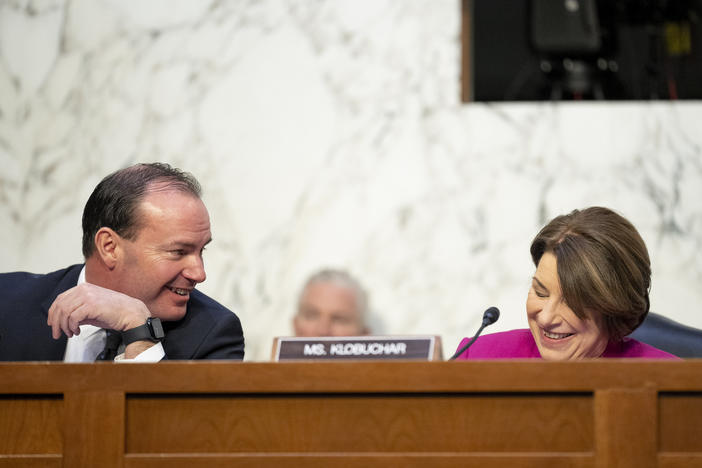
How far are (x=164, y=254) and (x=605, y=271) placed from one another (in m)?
1.00

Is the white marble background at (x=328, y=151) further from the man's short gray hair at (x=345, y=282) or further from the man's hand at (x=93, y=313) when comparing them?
the man's hand at (x=93, y=313)

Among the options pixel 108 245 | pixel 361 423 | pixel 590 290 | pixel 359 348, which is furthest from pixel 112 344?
pixel 590 290

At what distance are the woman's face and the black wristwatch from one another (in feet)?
2.74

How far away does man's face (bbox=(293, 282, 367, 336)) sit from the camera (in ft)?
11.5

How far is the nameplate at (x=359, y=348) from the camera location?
153cm

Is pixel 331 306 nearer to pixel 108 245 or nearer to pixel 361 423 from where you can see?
pixel 108 245

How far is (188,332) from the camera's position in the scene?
7.23ft

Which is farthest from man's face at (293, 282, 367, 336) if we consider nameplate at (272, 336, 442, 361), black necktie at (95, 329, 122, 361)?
nameplate at (272, 336, 442, 361)

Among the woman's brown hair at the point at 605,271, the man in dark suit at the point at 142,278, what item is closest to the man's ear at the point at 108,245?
the man in dark suit at the point at 142,278

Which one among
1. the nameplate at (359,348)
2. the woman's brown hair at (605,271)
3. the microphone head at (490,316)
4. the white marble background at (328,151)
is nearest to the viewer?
the nameplate at (359,348)

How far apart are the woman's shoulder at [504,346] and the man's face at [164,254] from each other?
67 cm

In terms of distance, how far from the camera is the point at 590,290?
2104 mm

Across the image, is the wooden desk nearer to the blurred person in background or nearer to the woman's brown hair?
the woman's brown hair

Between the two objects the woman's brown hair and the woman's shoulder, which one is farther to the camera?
the woman's shoulder
